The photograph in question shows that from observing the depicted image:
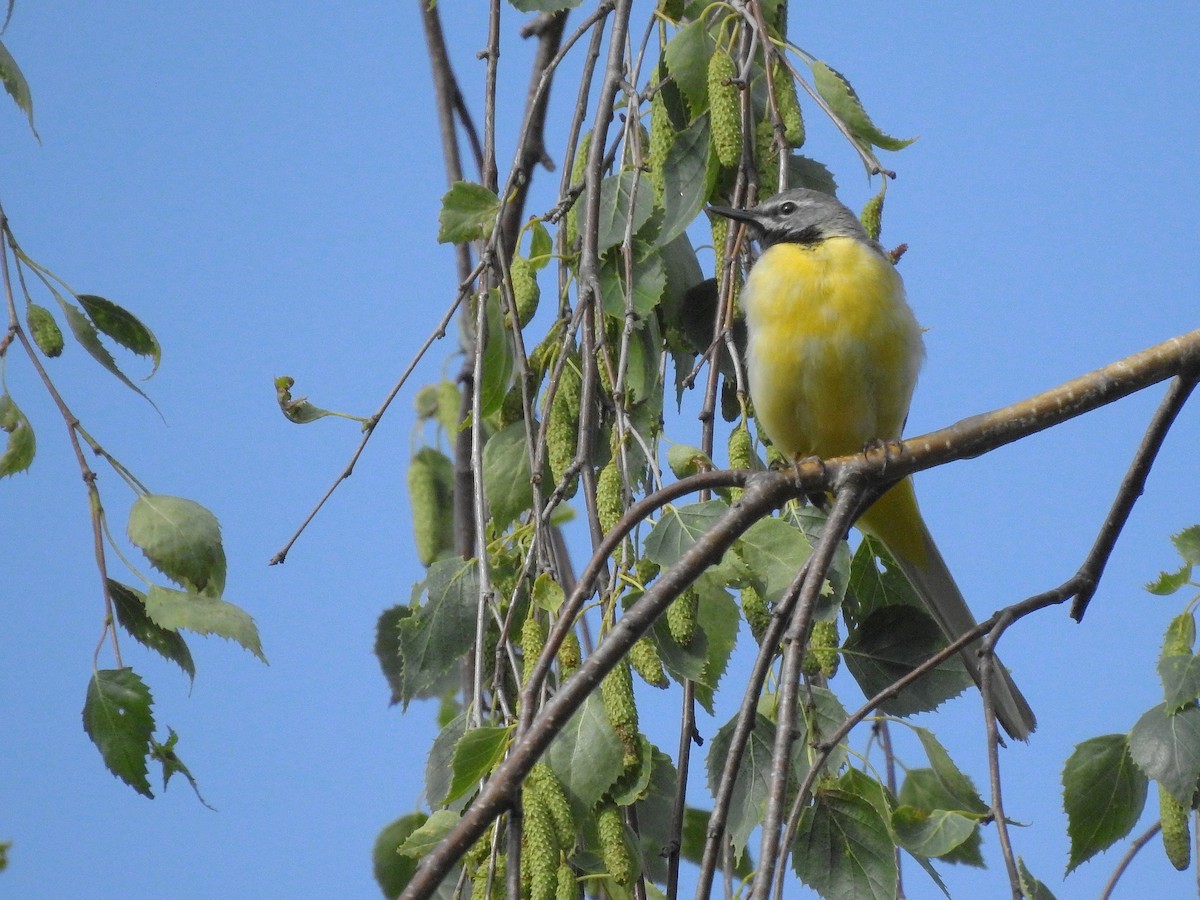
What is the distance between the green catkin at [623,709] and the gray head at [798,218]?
1.11 metres

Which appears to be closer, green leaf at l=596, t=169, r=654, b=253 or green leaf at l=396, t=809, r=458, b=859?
green leaf at l=396, t=809, r=458, b=859

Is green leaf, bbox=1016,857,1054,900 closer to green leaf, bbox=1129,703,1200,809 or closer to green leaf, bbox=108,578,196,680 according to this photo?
green leaf, bbox=1129,703,1200,809

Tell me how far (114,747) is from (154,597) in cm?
28

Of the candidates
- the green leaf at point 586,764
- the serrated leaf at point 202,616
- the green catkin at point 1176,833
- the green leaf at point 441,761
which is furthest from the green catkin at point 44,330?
the green catkin at point 1176,833

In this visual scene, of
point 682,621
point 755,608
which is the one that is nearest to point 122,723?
point 682,621

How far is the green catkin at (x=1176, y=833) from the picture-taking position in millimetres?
2322

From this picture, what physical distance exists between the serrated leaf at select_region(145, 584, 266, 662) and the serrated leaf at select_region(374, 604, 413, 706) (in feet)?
3.72

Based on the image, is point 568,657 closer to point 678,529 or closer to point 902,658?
point 678,529

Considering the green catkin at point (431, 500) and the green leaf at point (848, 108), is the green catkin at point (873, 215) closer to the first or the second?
the green leaf at point (848, 108)

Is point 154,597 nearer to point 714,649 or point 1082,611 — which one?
point 714,649

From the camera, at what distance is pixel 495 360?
2857 mm

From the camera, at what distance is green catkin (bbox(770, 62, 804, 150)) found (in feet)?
9.46

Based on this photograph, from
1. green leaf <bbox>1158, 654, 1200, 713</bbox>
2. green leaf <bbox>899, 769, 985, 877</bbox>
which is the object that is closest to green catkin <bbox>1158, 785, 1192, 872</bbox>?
green leaf <bbox>1158, 654, 1200, 713</bbox>

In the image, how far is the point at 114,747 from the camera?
A: 93.1 inches
